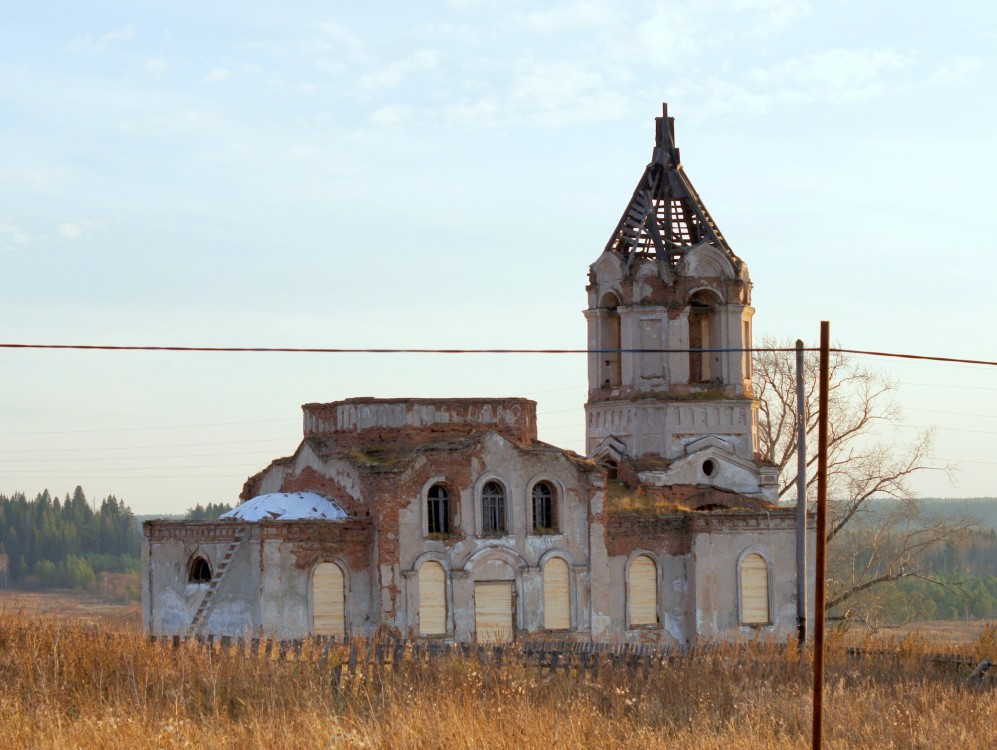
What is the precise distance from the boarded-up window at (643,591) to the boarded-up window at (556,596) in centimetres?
173

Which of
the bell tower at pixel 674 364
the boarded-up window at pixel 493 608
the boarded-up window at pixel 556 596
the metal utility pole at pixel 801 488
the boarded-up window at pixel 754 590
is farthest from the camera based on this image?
the bell tower at pixel 674 364

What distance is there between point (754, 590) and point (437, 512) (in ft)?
25.6

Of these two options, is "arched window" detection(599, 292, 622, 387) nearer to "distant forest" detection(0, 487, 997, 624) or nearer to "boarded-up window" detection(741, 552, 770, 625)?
"boarded-up window" detection(741, 552, 770, 625)

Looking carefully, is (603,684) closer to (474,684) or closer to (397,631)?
(474,684)

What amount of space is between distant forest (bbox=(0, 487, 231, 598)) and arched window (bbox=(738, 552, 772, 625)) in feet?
244

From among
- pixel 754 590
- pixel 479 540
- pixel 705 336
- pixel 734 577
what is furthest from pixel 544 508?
pixel 705 336

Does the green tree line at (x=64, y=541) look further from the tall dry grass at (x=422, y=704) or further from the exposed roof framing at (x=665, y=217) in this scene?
the tall dry grass at (x=422, y=704)

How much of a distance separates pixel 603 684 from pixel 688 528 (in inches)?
636

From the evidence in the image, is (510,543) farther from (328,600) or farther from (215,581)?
(215,581)

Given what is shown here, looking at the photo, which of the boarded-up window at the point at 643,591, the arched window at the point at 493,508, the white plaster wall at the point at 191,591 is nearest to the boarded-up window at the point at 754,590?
the boarded-up window at the point at 643,591

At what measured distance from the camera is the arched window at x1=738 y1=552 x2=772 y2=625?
115ft

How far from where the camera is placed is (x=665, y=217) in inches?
1622

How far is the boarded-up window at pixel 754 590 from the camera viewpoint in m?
35.2

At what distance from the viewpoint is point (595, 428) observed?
4072cm
